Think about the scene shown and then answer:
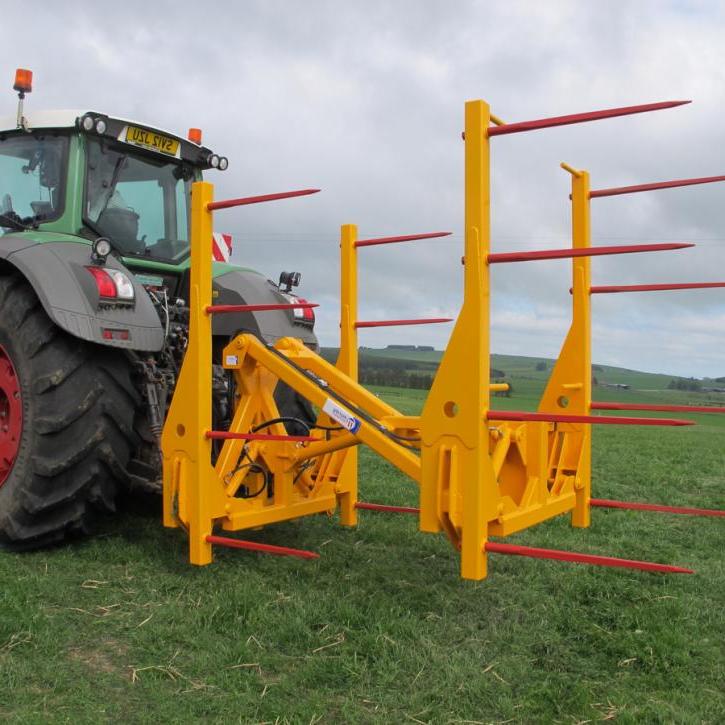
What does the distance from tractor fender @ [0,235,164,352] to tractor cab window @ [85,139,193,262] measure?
593 millimetres

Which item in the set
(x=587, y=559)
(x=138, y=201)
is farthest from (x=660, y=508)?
(x=138, y=201)

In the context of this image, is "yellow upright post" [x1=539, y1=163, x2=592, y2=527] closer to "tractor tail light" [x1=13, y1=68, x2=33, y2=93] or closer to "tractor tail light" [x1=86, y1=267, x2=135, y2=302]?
"tractor tail light" [x1=86, y1=267, x2=135, y2=302]

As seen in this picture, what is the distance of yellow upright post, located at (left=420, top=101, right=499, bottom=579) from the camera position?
9.82ft

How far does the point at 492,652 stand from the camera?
2.96 m

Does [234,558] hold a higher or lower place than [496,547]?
lower

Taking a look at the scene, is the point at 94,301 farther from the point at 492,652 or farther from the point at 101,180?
the point at 492,652

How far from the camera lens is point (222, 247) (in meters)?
6.15

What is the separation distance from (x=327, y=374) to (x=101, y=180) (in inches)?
75.5

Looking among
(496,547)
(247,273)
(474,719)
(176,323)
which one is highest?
(247,273)

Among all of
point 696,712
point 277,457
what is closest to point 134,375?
point 277,457

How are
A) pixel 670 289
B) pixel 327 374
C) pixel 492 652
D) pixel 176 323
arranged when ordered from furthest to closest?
pixel 176 323
pixel 327 374
pixel 670 289
pixel 492 652

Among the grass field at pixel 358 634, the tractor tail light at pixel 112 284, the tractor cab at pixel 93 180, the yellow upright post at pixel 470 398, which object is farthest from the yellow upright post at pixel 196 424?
the yellow upright post at pixel 470 398

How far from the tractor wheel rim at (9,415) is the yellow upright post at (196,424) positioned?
2.60 ft

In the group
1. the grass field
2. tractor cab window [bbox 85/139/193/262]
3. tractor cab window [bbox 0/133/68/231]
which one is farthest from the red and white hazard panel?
the grass field
